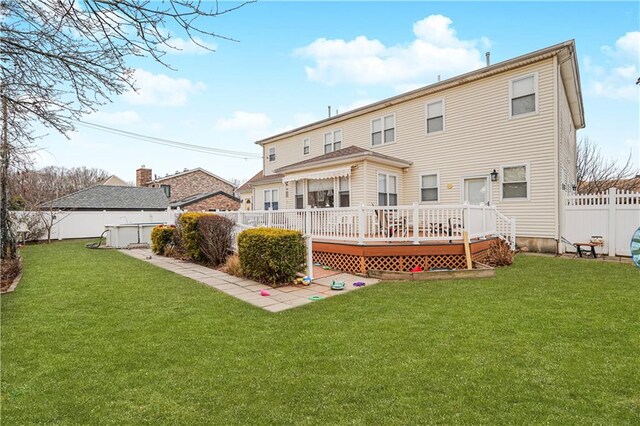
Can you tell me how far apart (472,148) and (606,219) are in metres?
4.23

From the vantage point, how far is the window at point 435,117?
12.0 metres

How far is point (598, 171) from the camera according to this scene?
20.5m

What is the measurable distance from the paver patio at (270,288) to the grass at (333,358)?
1.19ft

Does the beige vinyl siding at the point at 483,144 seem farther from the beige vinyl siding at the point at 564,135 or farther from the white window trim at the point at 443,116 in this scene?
the beige vinyl siding at the point at 564,135

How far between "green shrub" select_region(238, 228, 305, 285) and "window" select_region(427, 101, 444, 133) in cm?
786

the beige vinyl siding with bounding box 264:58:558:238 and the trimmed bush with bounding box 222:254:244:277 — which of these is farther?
the beige vinyl siding with bounding box 264:58:558:238

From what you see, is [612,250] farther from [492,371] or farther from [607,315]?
[492,371]

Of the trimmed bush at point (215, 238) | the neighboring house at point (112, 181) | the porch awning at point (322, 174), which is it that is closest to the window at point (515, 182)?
the porch awning at point (322, 174)

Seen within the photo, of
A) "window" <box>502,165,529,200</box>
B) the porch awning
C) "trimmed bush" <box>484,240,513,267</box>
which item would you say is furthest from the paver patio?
"window" <box>502,165,529,200</box>

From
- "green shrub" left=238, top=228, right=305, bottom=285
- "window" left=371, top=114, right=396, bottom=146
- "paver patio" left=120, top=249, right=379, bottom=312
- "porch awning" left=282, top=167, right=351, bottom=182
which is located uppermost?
"window" left=371, top=114, right=396, bottom=146

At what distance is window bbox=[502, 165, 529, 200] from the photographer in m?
10.1

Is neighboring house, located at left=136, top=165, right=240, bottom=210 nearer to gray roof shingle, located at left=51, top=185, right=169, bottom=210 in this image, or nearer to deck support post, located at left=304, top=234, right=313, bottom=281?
gray roof shingle, located at left=51, top=185, right=169, bottom=210

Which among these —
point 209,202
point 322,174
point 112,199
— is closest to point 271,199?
point 322,174

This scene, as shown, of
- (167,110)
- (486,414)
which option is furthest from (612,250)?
(167,110)
